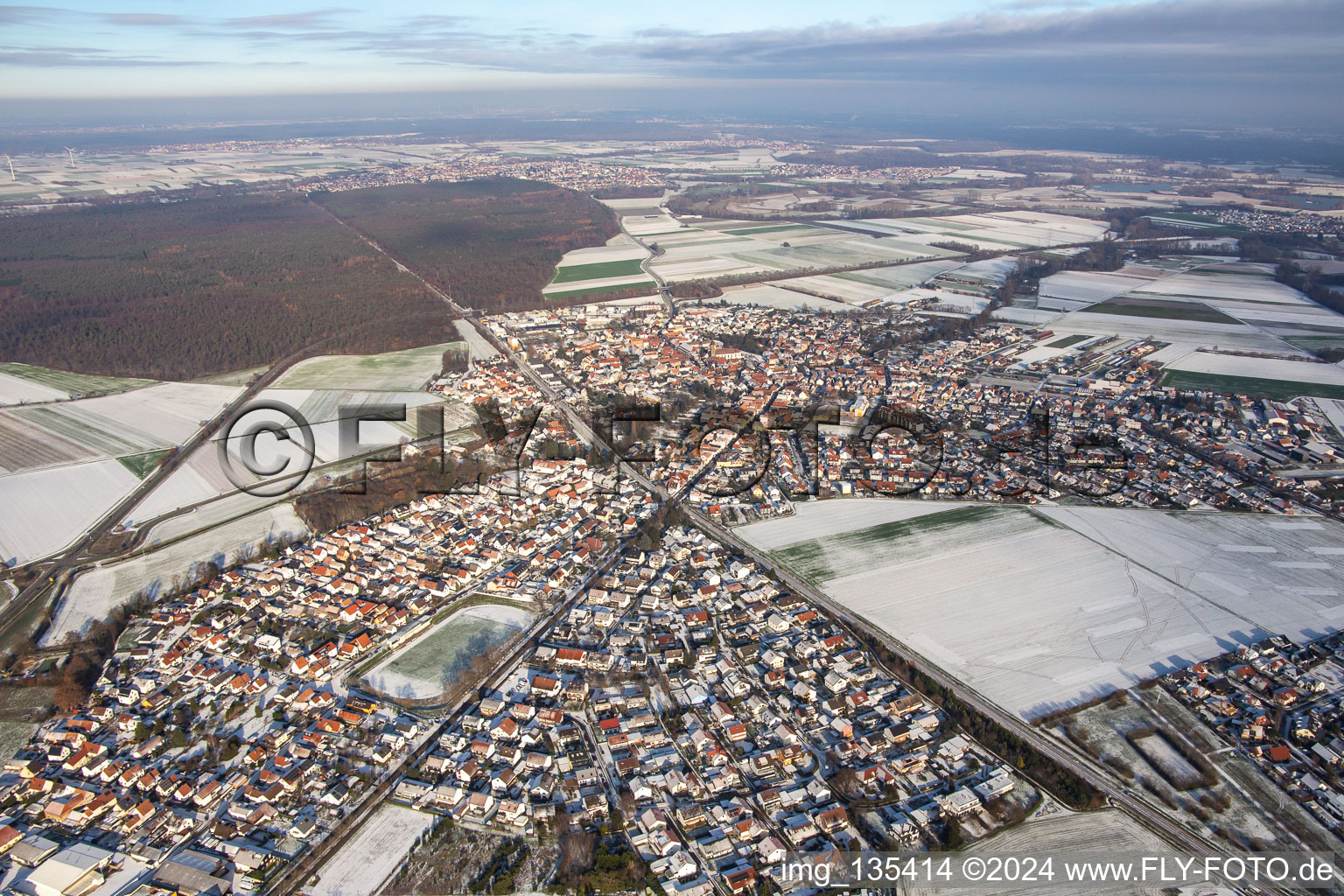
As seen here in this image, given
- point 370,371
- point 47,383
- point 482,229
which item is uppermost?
point 482,229

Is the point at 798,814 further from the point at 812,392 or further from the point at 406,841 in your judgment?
the point at 812,392

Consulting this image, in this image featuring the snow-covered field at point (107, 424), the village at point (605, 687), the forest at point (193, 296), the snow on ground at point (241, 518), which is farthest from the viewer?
the forest at point (193, 296)

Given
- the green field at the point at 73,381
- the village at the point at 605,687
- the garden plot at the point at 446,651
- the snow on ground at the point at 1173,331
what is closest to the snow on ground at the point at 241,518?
the village at the point at 605,687

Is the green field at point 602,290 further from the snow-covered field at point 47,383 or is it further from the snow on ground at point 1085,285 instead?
the snow on ground at point 1085,285

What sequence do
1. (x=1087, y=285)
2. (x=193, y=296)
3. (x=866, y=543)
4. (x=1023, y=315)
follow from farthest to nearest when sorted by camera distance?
(x=1087, y=285) < (x=193, y=296) < (x=1023, y=315) < (x=866, y=543)

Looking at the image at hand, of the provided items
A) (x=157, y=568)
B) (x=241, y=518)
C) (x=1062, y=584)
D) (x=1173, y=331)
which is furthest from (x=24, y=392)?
(x=1173, y=331)

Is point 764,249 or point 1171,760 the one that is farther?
point 764,249

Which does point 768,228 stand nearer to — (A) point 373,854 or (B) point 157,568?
(B) point 157,568
